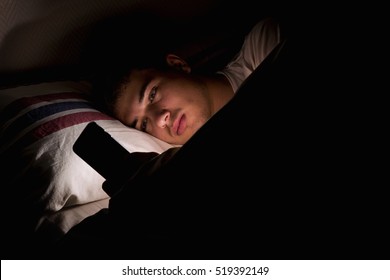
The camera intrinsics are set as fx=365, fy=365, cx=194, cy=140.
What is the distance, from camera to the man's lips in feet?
3.91

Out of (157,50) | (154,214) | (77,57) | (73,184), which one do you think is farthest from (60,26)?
(154,214)

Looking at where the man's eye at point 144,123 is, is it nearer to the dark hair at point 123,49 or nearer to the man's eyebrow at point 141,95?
the man's eyebrow at point 141,95

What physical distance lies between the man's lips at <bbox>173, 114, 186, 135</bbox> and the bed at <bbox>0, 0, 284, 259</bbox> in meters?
0.06

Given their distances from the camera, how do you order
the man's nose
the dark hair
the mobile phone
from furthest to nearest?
the dark hair, the man's nose, the mobile phone

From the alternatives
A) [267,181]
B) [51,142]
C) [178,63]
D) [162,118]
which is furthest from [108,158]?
[178,63]

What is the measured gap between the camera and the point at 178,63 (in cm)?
140

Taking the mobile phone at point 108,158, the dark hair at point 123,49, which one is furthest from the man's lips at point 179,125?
the mobile phone at point 108,158

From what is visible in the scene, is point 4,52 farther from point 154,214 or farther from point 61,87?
point 154,214

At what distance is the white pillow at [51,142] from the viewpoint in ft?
3.06

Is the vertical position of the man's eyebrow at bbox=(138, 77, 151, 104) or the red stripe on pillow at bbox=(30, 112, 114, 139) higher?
the man's eyebrow at bbox=(138, 77, 151, 104)

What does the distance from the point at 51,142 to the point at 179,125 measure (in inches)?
15.8

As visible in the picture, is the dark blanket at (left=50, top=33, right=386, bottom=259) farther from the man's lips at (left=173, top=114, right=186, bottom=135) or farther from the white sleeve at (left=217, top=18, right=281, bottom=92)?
the white sleeve at (left=217, top=18, right=281, bottom=92)

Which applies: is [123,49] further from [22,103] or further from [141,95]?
[22,103]

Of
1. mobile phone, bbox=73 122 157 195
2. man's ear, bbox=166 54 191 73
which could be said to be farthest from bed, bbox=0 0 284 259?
mobile phone, bbox=73 122 157 195
